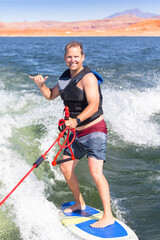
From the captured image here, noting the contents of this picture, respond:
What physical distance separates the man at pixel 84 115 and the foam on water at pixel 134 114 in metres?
3.10

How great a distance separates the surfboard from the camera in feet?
9.47

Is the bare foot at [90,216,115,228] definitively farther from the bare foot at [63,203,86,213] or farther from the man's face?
the man's face

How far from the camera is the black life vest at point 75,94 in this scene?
2744 mm

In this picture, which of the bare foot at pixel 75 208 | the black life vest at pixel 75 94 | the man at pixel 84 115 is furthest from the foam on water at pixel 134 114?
the black life vest at pixel 75 94

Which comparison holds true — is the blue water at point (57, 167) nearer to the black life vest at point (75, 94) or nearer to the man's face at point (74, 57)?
the black life vest at point (75, 94)

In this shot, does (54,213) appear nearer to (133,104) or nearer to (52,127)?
(52,127)

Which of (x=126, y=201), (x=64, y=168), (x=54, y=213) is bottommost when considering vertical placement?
(x=126, y=201)

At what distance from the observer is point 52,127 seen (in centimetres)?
630

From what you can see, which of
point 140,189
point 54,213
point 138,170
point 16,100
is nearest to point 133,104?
point 16,100

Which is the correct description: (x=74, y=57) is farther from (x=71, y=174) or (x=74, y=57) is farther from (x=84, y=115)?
(x=71, y=174)

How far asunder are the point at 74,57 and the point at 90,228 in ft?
5.81

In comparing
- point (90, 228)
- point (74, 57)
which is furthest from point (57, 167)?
point (74, 57)

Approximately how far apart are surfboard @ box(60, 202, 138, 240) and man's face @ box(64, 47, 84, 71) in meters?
1.64

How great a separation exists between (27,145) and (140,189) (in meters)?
2.24
